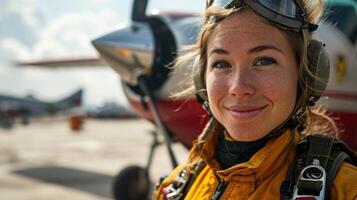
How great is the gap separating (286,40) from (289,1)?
0.48 feet

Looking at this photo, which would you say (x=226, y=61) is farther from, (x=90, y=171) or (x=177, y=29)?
(x=90, y=171)

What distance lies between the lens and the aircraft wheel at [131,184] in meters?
6.02

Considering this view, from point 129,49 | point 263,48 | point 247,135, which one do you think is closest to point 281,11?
point 263,48

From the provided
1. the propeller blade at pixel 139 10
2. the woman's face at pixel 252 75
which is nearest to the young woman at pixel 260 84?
the woman's face at pixel 252 75

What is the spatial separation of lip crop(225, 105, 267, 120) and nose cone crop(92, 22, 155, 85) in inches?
121

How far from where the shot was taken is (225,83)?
1.49 meters

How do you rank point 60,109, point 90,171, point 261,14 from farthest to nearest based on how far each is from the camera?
1. point 60,109
2. point 90,171
3. point 261,14

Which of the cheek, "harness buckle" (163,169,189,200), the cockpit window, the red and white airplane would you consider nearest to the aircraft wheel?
the red and white airplane

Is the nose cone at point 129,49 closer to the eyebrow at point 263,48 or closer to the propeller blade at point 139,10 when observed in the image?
the propeller blade at point 139,10

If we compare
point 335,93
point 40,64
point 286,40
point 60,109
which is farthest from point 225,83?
point 60,109

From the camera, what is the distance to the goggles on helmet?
4.74 feet

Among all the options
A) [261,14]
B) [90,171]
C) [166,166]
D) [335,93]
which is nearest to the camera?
[261,14]

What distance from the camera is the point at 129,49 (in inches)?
176

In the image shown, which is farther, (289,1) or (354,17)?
(354,17)
